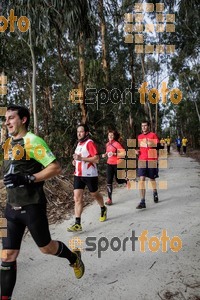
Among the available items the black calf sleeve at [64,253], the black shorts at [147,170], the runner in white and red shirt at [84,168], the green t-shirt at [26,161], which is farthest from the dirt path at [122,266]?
the green t-shirt at [26,161]

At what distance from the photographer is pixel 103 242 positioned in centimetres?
428

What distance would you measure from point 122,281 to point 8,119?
6.70 feet

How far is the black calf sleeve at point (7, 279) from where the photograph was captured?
2.55m

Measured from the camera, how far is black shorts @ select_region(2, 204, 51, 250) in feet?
8.58

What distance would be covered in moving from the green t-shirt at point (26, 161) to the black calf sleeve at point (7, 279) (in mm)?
537

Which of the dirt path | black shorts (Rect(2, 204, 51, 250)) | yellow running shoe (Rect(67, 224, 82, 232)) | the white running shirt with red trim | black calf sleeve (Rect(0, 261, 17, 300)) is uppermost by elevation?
the white running shirt with red trim

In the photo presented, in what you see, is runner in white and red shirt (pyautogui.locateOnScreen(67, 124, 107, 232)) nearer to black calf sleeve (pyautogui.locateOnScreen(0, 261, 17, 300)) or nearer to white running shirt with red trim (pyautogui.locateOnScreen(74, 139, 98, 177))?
white running shirt with red trim (pyautogui.locateOnScreen(74, 139, 98, 177))

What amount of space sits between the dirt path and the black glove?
4.22 feet

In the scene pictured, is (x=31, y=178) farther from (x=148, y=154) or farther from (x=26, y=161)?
(x=148, y=154)

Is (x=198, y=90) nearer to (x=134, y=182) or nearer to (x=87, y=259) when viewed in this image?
(x=134, y=182)

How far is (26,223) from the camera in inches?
104
